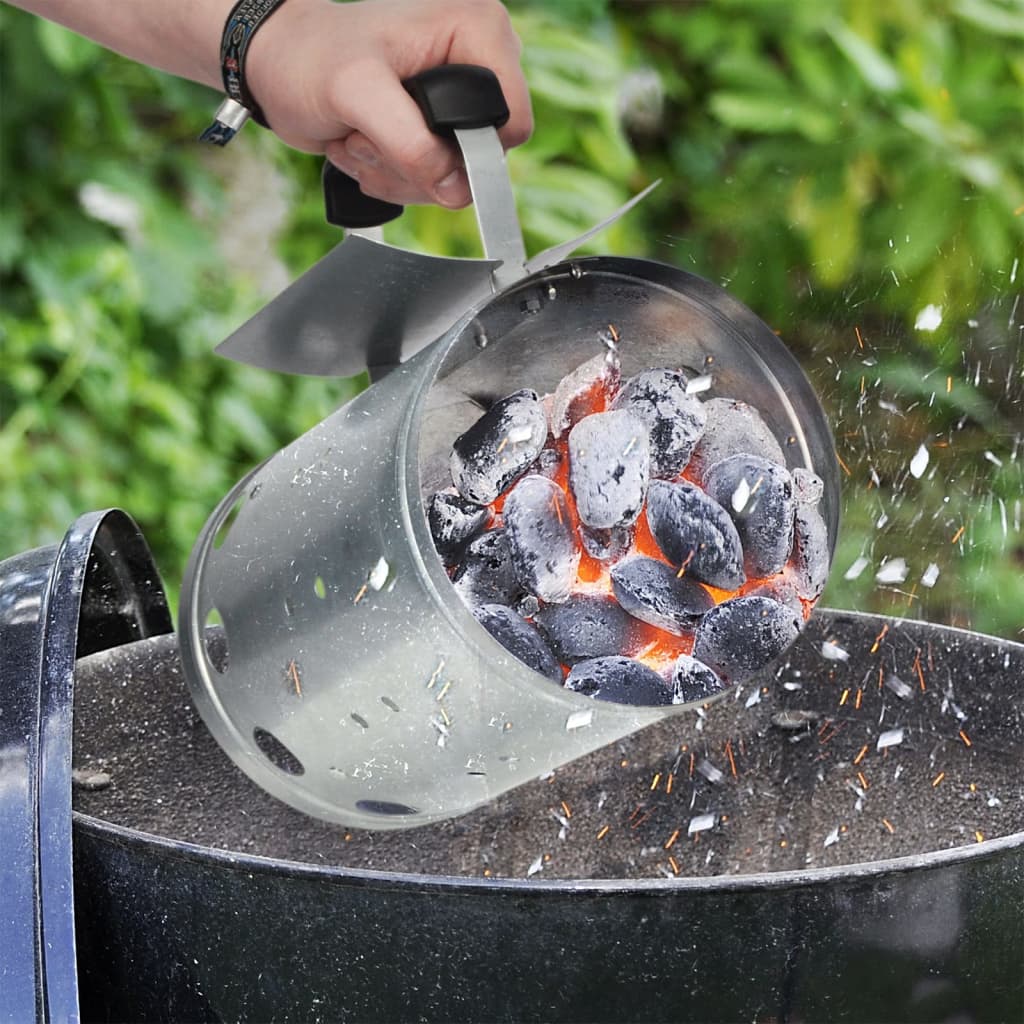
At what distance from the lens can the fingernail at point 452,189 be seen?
983 millimetres

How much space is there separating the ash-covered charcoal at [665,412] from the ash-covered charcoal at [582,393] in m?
0.01

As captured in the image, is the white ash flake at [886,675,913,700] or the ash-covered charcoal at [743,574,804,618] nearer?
the ash-covered charcoal at [743,574,804,618]

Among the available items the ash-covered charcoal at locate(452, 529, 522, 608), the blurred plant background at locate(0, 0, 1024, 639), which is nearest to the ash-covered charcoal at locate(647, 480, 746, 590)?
the ash-covered charcoal at locate(452, 529, 522, 608)

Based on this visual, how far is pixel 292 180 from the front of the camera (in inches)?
103

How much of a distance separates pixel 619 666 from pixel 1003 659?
500 millimetres

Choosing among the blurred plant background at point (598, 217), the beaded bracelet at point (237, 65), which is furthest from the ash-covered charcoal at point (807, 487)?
the blurred plant background at point (598, 217)

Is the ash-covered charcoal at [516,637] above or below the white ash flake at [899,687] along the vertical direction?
above

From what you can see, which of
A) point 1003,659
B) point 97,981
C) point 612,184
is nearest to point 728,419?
point 1003,659

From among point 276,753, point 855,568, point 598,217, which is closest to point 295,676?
point 276,753

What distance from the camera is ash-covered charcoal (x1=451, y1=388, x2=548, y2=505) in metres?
0.92

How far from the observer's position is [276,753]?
104 cm

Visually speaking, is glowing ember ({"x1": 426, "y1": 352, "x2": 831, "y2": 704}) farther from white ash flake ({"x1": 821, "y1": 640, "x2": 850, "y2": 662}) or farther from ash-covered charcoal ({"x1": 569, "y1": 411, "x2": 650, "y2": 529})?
white ash flake ({"x1": 821, "y1": 640, "x2": 850, "y2": 662})

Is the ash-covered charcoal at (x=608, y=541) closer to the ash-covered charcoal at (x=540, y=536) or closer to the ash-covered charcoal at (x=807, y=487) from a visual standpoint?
the ash-covered charcoal at (x=540, y=536)

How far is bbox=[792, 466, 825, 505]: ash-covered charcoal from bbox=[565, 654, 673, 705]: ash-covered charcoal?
0.17m
